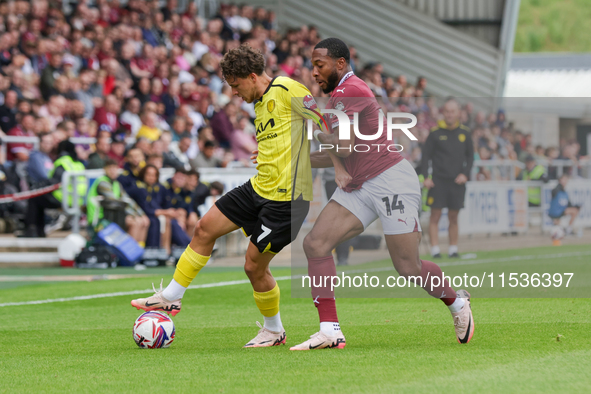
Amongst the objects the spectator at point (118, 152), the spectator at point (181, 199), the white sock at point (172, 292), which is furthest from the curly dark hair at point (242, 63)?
the spectator at point (118, 152)

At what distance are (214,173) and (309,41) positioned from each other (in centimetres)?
1029

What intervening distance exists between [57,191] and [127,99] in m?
3.01

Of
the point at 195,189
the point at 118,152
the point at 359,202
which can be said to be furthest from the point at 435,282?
the point at 118,152

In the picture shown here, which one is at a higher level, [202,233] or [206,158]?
[206,158]

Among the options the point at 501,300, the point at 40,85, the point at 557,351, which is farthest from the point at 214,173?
the point at 557,351

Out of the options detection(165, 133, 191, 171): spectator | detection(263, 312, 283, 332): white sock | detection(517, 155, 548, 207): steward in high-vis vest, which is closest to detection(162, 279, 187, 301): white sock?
detection(263, 312, 283, 332): white sock

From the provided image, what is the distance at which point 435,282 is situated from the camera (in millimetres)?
5652

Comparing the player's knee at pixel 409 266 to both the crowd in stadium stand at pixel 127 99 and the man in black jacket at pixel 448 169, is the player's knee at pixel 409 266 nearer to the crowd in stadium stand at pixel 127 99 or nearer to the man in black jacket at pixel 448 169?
the man in black jacket at pixel 448 169

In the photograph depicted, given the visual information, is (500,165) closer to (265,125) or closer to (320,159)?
(320,159)

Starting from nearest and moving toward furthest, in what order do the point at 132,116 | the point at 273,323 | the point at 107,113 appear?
the point at 273,323, the point at 107,113, the point at 132,116

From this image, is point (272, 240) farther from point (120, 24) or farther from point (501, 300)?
point (120, 24)

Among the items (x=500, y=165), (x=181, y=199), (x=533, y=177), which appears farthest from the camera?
(x=181, y=199)

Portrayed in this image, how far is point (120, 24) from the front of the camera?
57.3 ft

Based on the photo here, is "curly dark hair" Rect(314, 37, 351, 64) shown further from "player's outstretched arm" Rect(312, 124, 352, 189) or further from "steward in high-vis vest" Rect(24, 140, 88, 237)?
"steward in high-vis vest" Rect(24, 140, 88, 237)
